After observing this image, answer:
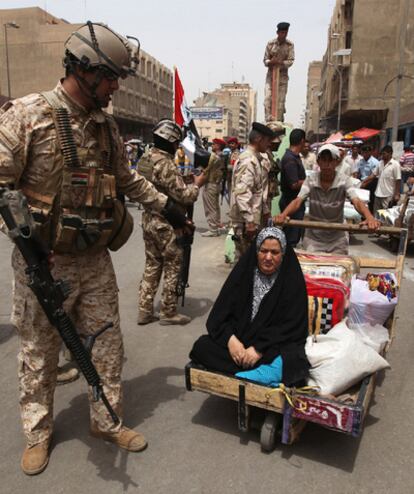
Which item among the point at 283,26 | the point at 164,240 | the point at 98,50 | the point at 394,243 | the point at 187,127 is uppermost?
the point at 283,26

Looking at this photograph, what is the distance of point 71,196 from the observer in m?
2.44

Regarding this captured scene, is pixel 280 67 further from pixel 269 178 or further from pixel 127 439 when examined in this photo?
pixel 127 439

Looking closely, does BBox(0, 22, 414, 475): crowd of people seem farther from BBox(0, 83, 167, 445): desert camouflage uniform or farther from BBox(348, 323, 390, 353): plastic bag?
BBox(348, 323, 390, 353): plastic bag

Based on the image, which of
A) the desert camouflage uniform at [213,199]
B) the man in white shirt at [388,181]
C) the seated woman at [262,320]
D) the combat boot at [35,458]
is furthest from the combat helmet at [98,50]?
the man in white shirt at [388,181]

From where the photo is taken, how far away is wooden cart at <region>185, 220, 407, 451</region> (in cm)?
254

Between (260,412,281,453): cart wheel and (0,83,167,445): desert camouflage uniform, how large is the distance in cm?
89

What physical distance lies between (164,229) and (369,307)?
2.14 m

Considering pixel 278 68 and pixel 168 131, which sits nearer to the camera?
pixel 168 131

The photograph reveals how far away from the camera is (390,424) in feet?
10.2

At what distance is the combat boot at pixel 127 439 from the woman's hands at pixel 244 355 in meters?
0.78

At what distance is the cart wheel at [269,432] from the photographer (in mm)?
2727

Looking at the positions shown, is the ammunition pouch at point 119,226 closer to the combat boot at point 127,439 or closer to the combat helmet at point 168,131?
the combat boot at point 127,439

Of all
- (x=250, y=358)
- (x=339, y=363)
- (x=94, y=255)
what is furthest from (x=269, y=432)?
(x=94, y=255)

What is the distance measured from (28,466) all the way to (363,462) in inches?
77.7
